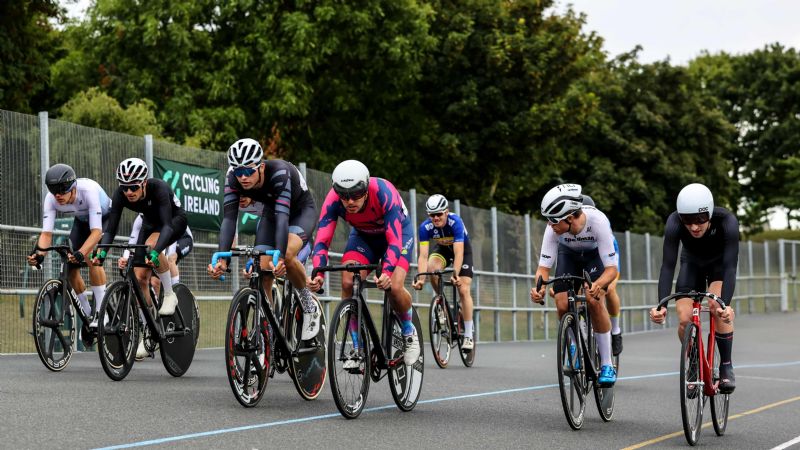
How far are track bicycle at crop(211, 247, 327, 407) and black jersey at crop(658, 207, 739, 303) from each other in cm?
265

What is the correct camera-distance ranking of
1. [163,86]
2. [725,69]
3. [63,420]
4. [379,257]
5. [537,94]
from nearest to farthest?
[63,420] → [379,257] → [163,86] → [537,94] → [725,69]

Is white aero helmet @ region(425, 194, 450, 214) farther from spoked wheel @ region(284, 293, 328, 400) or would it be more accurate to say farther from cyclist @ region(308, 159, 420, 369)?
spoked wheel @ region(284, 293, 328, 400)

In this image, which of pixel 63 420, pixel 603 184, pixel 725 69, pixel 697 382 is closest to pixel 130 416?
pixel 63 420

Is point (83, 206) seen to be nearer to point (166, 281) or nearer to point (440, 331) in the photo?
point (166, 281)

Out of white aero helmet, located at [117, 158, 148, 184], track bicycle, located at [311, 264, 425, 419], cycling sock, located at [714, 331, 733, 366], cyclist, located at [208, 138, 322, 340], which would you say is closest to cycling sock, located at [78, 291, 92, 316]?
white aero helmet, located at [117, 158, 148, 184]

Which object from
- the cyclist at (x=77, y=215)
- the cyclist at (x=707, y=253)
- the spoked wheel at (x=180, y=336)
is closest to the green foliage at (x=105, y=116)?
the cyclist at (x=77, y=215)

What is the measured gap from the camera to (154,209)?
456 inches

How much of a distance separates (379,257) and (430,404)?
140 centimetres

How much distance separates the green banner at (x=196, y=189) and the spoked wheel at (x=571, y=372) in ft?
26.7

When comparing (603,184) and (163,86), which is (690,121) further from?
(163,86)

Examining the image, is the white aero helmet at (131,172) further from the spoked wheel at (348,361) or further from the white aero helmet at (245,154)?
the spoked wheel at (348,361)

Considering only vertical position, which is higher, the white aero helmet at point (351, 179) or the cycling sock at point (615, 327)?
the white aero helmet at point (351, 179)

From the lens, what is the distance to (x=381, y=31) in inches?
1464

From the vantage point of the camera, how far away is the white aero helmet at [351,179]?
895 cm
